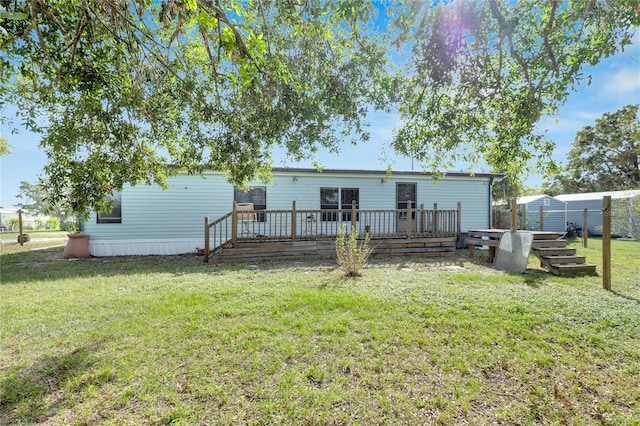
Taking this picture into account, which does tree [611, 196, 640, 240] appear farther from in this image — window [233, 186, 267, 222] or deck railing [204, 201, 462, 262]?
window [233, 186, 267, 222]

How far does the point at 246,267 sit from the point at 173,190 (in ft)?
15.3

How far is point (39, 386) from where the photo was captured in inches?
100

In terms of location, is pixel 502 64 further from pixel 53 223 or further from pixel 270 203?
pixel 53 223

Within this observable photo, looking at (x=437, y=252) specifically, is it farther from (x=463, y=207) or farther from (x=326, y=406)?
(x=326, y=406)

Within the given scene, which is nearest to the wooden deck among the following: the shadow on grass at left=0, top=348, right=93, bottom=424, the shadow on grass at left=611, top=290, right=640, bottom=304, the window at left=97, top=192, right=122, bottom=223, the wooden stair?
the wooden stair

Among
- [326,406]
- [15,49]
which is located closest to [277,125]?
[15,49]

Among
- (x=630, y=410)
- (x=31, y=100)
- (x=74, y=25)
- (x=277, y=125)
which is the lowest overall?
(x=630, y=410)

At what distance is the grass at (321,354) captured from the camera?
2.26 m

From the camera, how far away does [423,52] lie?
3.90 metres

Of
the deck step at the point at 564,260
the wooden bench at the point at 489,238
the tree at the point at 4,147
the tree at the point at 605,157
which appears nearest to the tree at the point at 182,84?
the wooden bench at the point at 489,238

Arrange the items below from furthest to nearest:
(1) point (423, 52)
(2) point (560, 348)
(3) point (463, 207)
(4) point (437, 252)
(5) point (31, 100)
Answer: (3) point (463, 207) < (4) point (437, 252) < (5) point (31, 100) < (1) point (423, 52) < (2) point (560, 348)

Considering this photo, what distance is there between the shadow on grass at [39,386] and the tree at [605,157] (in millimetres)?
34124

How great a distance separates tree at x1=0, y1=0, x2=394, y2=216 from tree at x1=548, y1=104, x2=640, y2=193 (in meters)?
30.4

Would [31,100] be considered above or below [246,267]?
above
